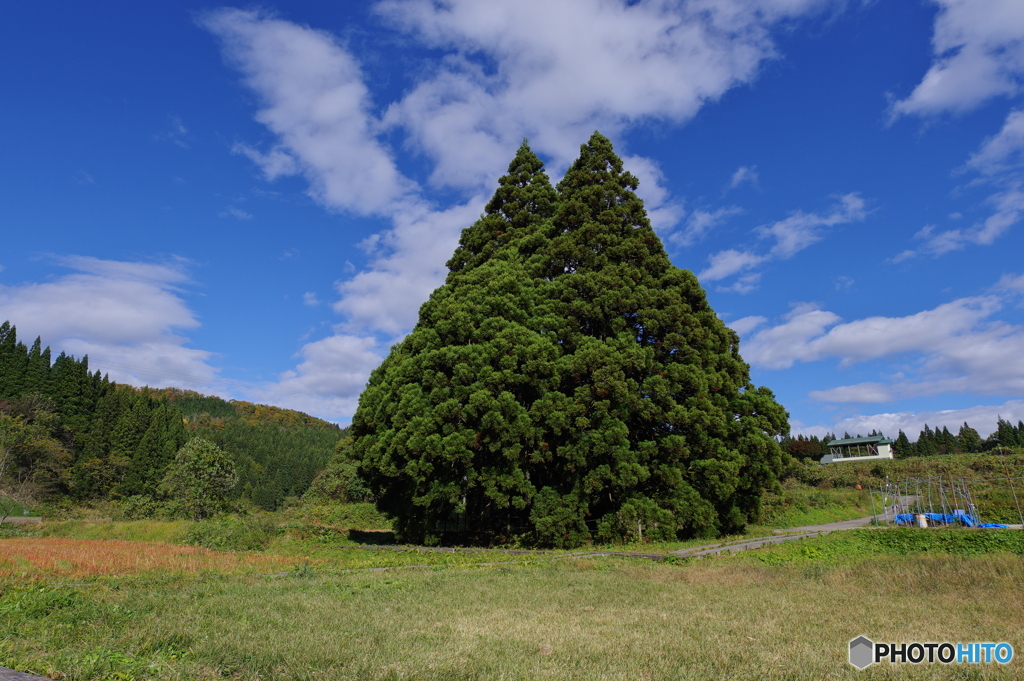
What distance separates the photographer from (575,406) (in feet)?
50.8

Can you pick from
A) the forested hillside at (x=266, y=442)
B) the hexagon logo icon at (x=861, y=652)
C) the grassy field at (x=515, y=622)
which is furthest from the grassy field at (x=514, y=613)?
the forested hillside at (x=266, y=442)

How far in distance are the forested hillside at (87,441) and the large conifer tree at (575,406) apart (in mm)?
31524

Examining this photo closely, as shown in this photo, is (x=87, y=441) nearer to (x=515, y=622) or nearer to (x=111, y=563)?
(x=111, y=563)

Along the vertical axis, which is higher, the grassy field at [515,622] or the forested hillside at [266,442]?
the forested hillside at [266,442]

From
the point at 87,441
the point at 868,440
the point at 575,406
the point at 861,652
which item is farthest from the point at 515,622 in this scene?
the point at 868,440

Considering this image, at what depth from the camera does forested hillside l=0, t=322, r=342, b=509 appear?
46.0 meters

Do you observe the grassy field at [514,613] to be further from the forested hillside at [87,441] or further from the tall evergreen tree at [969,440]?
the tall evergreen tree at [969,440]

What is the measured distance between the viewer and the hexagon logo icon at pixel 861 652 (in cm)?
458

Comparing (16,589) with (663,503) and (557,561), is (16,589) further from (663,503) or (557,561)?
(663,503)

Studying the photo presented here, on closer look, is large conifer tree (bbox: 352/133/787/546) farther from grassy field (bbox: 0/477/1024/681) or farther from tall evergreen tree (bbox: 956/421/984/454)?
tall evergreen tree (bbox: 956/421/984/454)

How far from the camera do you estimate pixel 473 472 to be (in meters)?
15.4

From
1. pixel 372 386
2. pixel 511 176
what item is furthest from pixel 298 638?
pixel 511 176

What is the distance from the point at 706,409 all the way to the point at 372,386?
1155cm

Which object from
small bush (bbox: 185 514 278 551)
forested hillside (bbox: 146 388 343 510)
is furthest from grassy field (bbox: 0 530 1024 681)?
forested hillside (bbox: 146 388 343 510)
